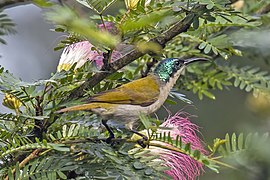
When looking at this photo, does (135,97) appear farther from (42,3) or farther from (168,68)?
(42,3)

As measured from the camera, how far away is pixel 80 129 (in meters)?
0.63

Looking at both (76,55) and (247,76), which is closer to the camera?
(76,55)

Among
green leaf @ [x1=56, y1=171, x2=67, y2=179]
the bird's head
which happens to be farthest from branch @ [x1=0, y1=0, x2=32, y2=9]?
the bird's head

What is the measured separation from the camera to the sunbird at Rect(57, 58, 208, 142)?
0.72 m

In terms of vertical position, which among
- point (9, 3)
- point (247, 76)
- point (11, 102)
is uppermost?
point (9, 3)

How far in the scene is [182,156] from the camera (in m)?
0.73

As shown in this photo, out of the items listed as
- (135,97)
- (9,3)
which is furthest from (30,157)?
(135,97)

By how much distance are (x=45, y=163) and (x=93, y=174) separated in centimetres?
6

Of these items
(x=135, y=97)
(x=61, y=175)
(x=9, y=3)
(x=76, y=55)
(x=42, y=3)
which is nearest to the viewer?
(x=42, y=3)

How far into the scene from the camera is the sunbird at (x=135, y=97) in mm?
721

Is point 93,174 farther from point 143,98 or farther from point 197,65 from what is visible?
point 197,65

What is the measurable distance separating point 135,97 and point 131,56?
32cm

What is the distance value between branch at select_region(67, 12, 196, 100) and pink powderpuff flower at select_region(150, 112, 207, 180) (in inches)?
3.6

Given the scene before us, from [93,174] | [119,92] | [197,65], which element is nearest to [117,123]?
[119,92]
